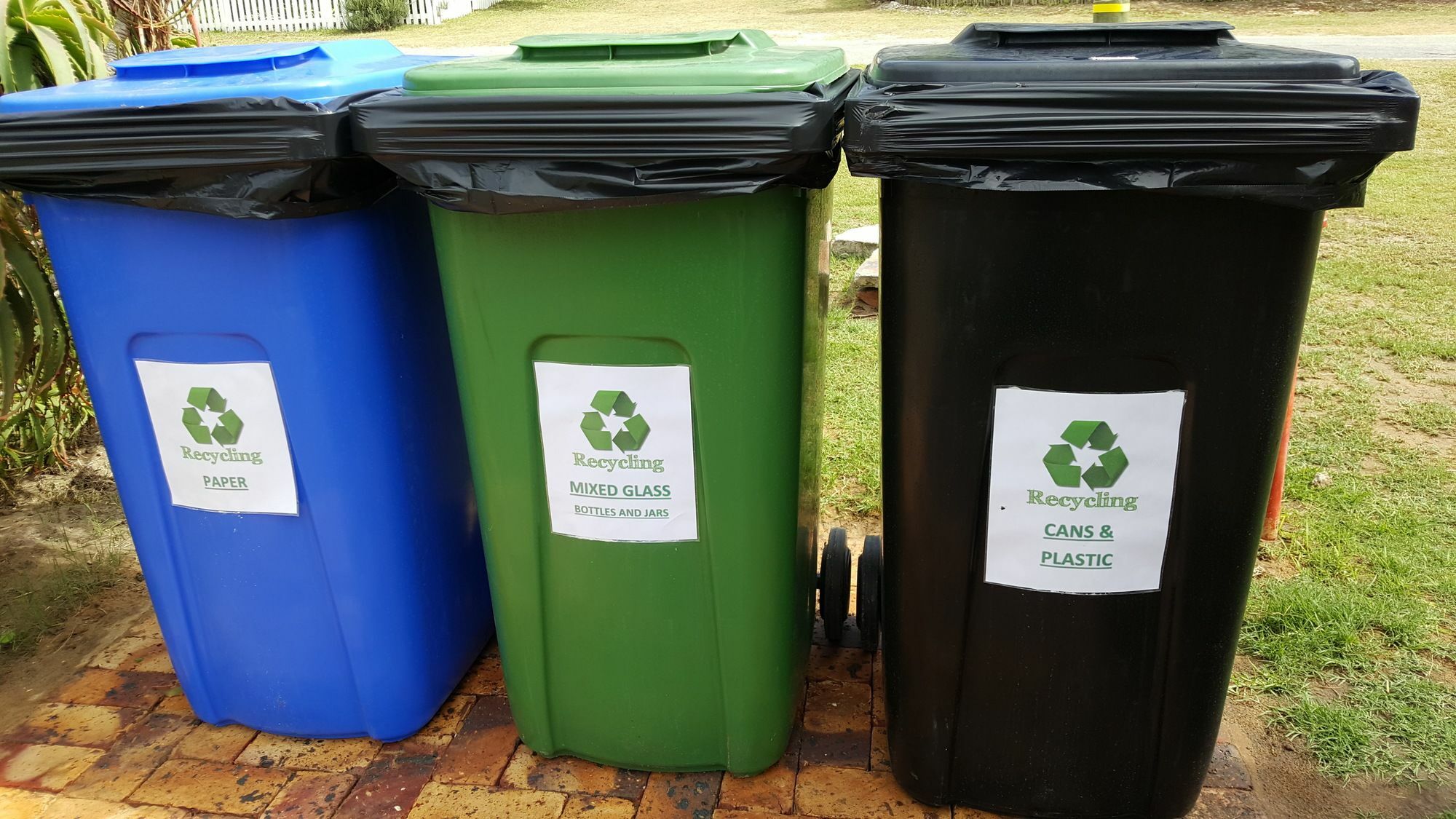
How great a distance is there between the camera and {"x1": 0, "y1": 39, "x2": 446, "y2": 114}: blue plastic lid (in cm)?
199

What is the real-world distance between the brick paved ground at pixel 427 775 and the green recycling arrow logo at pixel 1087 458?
819 mm

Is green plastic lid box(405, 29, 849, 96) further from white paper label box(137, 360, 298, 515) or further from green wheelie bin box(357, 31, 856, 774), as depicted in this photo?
white paper label box(137, 360, 298, 515)

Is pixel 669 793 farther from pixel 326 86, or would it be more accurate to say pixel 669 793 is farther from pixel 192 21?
pixel 192 21

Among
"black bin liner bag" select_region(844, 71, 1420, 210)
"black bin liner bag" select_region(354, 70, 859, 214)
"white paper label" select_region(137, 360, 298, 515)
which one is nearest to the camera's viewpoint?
"black bin liner bag" select_region(844, 71, 1420, 210)

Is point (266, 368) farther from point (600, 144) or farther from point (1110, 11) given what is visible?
point (1110, 11)

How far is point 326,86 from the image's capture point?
2023 mm

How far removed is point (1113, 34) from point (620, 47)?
3.07 feet

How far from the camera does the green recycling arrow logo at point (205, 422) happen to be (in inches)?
84.7

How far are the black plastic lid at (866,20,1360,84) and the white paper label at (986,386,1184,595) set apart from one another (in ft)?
1.73

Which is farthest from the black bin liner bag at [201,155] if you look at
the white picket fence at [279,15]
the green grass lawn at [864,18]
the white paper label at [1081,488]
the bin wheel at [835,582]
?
the white picket fence at [279,15]

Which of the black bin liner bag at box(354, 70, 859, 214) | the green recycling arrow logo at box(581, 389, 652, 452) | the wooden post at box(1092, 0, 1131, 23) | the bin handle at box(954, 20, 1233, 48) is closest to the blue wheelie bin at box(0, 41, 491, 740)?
the black bin liner bag at box(354, 70, 859, 214)

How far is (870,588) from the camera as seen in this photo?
8.71ft

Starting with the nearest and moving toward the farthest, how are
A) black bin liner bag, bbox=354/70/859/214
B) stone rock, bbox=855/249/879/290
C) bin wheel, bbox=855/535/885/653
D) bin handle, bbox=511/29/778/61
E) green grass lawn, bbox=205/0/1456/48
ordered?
1. black bin liner bag, bbox=354/70/859/214
2. bin handle, bbox=511/29/778/61
3. bin wheel, bbox=855/535/885/653
4. stone rock, bbox=855/249/879/290
5. green grass lawn, bbox=205/0/1456/48

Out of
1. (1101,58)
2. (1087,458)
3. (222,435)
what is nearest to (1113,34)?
(1101,58)
